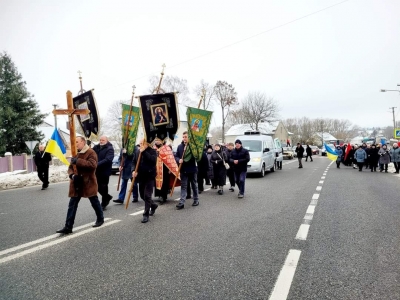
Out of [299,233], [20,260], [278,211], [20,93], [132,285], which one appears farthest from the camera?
[20,93]

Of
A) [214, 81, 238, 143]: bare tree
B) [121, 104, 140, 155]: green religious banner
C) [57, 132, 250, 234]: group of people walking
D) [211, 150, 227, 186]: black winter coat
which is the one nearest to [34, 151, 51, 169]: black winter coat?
[121, 104, 140, 155]: green religious banner

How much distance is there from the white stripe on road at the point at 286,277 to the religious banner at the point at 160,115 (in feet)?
13.9

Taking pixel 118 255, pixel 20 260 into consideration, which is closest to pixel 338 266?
pixel 118 255

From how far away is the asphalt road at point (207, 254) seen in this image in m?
3.18

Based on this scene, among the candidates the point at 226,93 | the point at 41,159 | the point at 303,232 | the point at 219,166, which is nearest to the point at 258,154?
the point at 219,166

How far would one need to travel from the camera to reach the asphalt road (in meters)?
3.18

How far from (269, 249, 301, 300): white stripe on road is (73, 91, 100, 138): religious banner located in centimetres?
605

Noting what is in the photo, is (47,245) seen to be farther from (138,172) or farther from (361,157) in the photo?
(361,157)

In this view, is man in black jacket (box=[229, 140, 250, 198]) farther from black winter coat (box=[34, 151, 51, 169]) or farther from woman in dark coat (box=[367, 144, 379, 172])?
woman in dark coat (box=[367, 144, 379, 172])

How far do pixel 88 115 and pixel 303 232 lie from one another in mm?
6133

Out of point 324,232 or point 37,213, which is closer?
point 324,232

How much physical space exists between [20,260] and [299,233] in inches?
169

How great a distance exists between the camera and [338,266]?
148 inches

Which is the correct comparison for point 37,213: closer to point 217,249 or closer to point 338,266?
point 217,249
